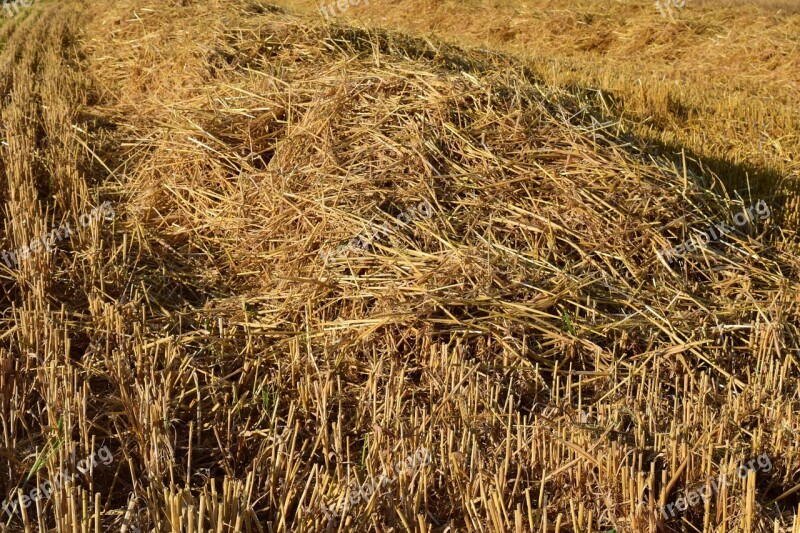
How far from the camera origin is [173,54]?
20.7 feet

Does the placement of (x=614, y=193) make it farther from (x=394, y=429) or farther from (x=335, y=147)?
(x=394, y=429)

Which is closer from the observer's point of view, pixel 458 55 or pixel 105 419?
pixel 105 419

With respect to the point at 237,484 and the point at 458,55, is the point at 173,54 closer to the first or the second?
the point at 458,55

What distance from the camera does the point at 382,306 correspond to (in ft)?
10.5

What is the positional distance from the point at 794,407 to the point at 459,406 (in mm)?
1214

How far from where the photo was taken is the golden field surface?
2.31m

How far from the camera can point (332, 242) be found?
360cm

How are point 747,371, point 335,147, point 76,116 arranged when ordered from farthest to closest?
1. point 76,116
2. point 335,147
3. point 747,371

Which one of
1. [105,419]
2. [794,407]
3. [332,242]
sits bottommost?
[794,407]

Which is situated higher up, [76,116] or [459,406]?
[76,116]

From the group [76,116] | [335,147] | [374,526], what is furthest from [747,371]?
[76,116]

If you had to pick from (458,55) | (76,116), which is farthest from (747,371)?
(76,116)

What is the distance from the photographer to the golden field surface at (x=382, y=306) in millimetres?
2311

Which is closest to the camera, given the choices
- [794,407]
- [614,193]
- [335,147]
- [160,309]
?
[794,407]
